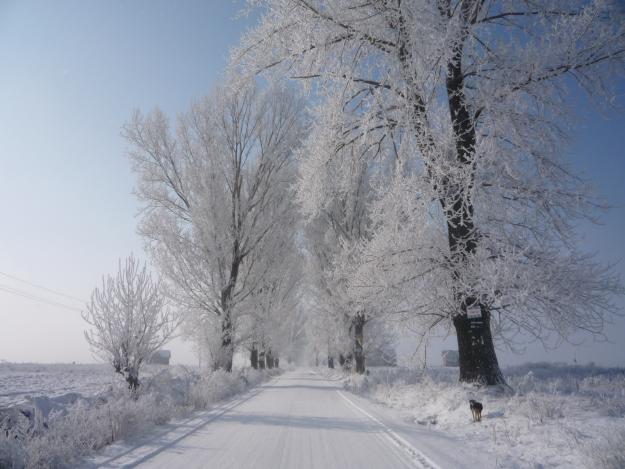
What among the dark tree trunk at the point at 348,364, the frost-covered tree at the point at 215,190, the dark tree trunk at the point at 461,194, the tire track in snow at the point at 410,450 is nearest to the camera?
the tire track in snow at the point at 410,450

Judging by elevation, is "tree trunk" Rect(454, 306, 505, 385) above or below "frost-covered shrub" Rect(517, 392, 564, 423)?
above

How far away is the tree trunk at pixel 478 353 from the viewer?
7.64 metres

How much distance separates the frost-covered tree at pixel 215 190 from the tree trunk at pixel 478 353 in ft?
33.8

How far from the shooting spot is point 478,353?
7.82 m

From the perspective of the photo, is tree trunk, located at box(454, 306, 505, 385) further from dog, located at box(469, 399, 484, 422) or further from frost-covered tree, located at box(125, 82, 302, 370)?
frost-covered tree, located at box(125, 82, 302, 370)

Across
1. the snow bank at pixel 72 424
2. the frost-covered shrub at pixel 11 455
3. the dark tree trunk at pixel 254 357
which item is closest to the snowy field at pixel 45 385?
the snow bank at pixel 72 424

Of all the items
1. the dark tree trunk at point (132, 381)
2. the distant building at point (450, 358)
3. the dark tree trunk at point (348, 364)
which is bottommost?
the distant building at point (450, 358)

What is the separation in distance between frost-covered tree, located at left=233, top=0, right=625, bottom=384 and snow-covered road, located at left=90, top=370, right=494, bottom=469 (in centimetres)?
264

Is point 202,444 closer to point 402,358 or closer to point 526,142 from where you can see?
point 402,358

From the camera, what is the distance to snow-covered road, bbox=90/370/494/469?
4.26 metres

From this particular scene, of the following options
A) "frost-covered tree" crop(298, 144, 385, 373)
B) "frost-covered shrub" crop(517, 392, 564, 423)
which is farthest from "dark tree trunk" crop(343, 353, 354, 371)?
"frost-covered shrub" crop(517, 392, 564, 423)

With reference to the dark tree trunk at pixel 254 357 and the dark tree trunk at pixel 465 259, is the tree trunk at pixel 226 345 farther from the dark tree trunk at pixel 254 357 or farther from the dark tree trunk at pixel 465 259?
the dark tree trunk at pixel 254 357

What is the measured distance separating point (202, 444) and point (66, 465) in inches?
59.8

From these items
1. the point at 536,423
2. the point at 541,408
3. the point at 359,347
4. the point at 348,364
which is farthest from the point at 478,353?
the point at 348,364
